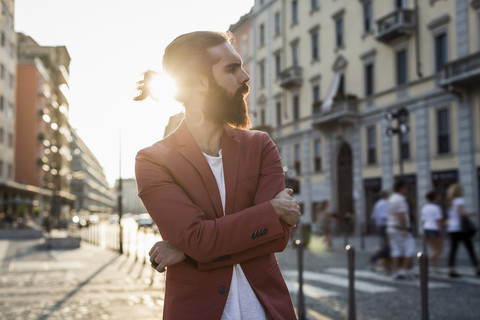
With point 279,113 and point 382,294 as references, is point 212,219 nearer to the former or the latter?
point 382,294

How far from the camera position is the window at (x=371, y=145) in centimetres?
3164

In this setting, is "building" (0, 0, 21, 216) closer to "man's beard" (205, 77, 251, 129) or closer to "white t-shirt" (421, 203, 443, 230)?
"white t-shirt" (421, 203, 443, 230)

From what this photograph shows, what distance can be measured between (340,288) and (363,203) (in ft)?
72.7

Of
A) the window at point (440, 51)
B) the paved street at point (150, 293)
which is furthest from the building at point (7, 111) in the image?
the paved street at point (150, 293)

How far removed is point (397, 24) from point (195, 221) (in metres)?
27.6

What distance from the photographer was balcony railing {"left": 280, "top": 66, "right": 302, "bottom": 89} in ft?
126

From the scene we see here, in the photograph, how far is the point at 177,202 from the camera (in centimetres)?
202

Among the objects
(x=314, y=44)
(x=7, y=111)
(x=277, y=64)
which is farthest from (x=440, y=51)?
(x=7, y=111)

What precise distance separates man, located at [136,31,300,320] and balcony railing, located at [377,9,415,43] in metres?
27.2

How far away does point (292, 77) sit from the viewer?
126 feet

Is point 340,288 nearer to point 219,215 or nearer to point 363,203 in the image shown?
point 219,215

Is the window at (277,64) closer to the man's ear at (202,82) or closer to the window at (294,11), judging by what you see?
the window at (294,11)

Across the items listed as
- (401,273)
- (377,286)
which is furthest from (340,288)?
(401,273)

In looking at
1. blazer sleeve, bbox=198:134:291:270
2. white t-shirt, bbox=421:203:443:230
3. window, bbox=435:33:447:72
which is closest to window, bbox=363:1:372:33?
window, bbox=435:33:447:72
